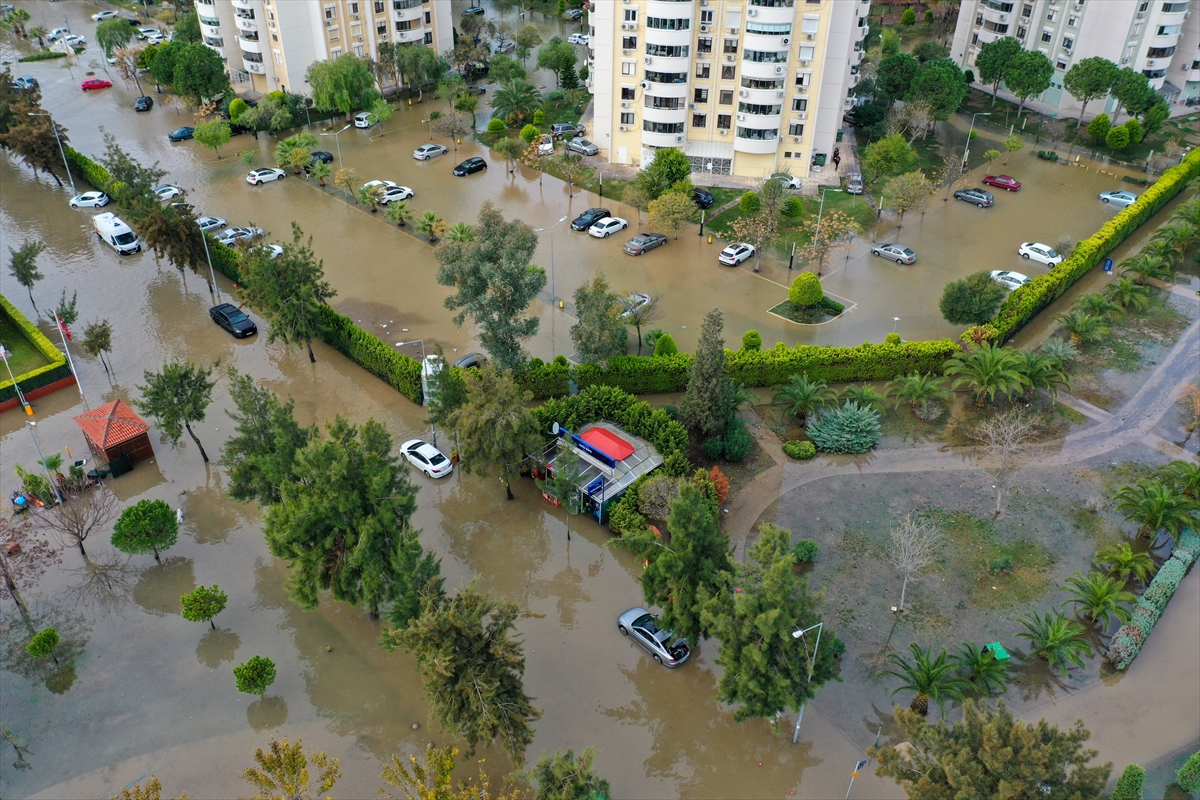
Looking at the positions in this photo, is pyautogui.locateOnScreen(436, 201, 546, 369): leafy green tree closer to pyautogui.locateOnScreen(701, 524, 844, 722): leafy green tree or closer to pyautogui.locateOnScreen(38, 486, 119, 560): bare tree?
pyautogui.locateOnScreen(38, 486, 119, 560): bare tree

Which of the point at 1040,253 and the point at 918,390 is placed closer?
the point at 918,390

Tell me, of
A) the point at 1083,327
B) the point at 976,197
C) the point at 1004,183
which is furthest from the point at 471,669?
the point at 1004,183

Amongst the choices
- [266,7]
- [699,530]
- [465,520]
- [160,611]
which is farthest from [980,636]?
[266,7]

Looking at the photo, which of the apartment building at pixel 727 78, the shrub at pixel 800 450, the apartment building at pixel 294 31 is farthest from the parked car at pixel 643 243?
the apartment building at pixel 294 31

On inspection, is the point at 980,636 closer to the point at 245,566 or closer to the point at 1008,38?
the point at 245,566

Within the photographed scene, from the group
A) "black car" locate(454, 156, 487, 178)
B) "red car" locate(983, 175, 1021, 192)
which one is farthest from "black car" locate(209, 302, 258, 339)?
"red car" locate(983, 175, 1021, 192)

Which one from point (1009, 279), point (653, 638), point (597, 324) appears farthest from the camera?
point (1009, 279)

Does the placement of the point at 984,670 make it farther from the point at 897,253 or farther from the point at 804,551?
the point at 897,253

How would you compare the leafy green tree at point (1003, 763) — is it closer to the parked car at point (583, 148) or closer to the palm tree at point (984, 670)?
the palm tree at point (984, 670)
